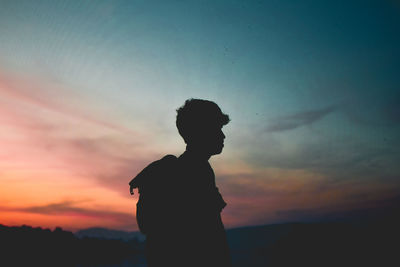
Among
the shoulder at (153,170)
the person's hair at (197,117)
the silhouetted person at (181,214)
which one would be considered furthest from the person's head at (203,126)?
the shoulder at (153,170)

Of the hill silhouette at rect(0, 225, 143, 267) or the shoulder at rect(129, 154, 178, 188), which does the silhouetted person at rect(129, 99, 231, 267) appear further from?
the hill silhouette at rect(0, 225, 143, 267)

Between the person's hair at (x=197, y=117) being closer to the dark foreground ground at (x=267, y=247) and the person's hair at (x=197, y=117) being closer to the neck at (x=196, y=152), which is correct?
the neck at (x=196, y=152)

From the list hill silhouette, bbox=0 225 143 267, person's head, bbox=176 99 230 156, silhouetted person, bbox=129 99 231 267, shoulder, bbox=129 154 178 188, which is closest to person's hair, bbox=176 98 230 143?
person's head, bbox=176 99 230 156

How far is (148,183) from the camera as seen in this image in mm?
1991

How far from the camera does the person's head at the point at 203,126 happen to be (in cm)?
231

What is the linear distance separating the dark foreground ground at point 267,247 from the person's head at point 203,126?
11.5m

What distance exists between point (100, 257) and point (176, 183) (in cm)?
1999

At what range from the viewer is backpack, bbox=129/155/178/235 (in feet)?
6.35

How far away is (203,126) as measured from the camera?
2.33 metres

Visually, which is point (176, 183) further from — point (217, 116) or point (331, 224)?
point (331, 224)

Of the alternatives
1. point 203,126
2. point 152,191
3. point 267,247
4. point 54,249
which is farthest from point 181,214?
point 267,247

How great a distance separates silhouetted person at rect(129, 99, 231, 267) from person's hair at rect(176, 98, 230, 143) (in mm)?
263

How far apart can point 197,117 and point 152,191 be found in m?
0.76

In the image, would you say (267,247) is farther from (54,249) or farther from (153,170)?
(153,170)
